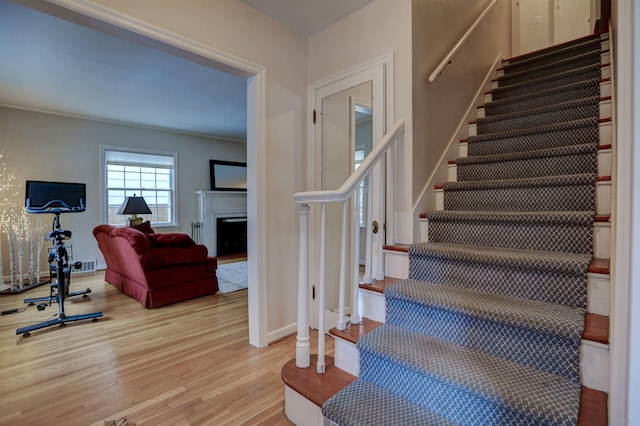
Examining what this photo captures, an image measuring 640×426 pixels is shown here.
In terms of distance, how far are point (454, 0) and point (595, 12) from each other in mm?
2699

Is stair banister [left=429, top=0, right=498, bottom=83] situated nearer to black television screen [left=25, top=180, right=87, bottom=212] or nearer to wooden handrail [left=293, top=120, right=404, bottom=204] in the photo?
wooden handrail [left=293, top=120, right=404, bottom=204]

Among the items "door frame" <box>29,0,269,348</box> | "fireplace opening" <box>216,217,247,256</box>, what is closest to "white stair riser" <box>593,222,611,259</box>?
"door frame" <box>29,0,269,348</box>

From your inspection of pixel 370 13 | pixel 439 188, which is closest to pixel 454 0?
pixel 370 13

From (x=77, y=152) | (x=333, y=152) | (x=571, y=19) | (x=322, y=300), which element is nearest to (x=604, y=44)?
(x=571, y=19)

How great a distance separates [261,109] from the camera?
2.29m

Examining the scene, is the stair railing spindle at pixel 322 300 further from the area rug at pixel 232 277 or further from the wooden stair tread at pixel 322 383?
the area rug at pixel 232 277

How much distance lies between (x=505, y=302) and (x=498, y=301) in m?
0.03

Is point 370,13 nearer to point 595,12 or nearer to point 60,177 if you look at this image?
point 595,12

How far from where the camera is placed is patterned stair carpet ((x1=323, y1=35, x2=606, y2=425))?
1138 mm

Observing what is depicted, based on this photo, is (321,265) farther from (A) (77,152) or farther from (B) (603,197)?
(A) (77,152)

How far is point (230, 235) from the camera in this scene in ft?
22.1

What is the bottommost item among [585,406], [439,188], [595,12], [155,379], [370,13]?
[155,379]

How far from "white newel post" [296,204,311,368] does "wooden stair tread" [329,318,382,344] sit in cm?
15

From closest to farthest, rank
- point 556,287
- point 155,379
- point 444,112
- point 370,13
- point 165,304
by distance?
point 556,287 < point 155,379 < point 370,13 < point 444,112 < point 165,304
